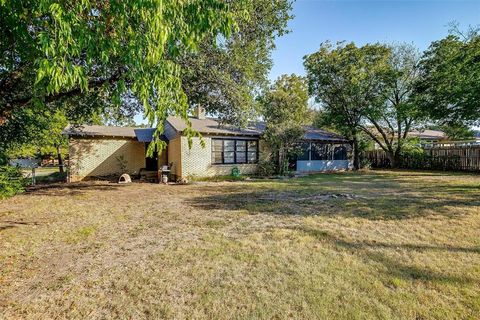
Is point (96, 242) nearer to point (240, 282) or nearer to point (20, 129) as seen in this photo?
point (240, 282)

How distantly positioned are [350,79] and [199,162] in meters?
13.0

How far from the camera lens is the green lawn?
2732mm

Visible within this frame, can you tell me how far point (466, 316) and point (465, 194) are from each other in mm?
8223

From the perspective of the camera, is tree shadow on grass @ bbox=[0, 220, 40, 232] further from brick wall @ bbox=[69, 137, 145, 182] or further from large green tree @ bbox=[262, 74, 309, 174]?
large green tree @ bbox=[262, 74, 309, 174]

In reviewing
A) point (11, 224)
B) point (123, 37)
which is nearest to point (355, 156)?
point (123, 37)

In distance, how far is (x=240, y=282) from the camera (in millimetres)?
3215

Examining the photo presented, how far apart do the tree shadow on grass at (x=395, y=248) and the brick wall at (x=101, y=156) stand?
14.7 metres

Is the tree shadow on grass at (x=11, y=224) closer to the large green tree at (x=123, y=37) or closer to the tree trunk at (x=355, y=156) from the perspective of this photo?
the large green tree at (x=123, y=37)

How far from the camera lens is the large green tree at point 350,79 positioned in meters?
18.7

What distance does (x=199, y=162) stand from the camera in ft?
46.9

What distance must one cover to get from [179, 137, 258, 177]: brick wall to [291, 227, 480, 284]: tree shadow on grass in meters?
9.61

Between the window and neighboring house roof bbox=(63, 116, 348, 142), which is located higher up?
neighboring house roof bbox=(63, 116, 348, 142)

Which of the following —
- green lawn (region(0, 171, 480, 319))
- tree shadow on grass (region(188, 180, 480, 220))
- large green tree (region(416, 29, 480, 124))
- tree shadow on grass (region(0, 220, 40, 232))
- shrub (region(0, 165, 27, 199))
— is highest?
large green tree (region(416, 29, 480, 124))

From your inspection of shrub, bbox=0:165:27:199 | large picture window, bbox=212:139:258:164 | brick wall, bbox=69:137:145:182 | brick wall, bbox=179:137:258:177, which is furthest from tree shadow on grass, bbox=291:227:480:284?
brick wall, bbox=69:137:145:182
